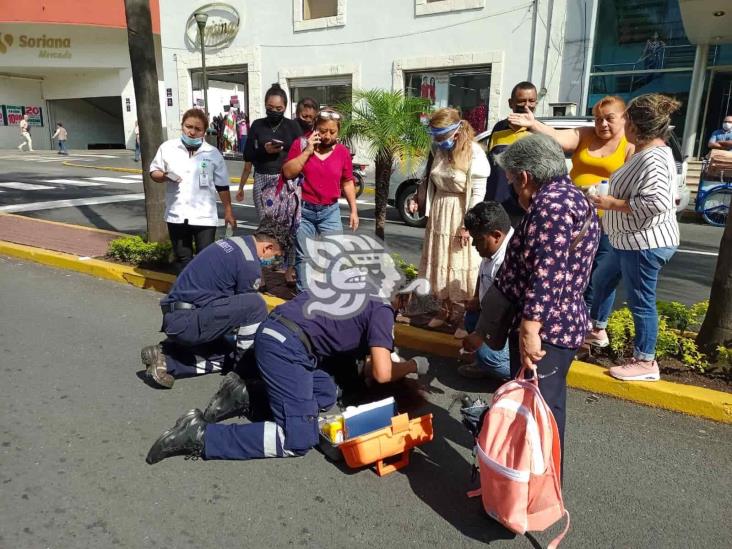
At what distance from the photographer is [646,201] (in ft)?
10.5

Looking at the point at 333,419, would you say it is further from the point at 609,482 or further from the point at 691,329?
the point at 691,329

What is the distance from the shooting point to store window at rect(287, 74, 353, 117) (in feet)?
58.7

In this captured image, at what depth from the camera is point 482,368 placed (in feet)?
12.6

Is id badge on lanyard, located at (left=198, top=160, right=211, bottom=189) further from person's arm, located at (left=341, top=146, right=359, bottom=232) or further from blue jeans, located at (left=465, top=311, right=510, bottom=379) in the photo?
blue jeans, located at (left=465, top=311, right=510, bottom=379)

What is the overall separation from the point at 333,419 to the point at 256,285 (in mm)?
1207

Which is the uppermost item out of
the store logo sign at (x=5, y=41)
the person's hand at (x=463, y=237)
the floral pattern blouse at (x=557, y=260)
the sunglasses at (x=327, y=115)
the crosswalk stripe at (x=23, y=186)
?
the store logo sign at (x=5, y=41)

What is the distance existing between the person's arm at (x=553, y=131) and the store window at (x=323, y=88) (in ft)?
47.4

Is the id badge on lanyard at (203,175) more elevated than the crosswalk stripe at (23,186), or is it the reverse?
the id badge on lanyard at (203,175)

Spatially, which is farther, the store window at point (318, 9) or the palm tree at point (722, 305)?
the store window at point (318, 9)

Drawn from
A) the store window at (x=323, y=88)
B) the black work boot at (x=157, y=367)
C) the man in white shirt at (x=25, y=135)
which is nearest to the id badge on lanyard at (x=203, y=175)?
the black work boot at (x=157, y=367)

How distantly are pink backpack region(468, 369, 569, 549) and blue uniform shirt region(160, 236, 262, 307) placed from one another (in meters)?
1.95

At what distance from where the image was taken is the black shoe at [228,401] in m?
3.19

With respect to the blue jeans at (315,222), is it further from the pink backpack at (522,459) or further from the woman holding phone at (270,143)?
the pink backpack at (522,459)

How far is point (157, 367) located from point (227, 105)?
61.5ft
